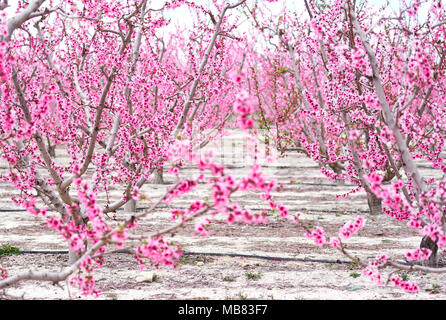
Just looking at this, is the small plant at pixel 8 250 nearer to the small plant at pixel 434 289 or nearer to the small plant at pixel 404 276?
the small plant at pixel 404 276

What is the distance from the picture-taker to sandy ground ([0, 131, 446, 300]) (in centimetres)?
582

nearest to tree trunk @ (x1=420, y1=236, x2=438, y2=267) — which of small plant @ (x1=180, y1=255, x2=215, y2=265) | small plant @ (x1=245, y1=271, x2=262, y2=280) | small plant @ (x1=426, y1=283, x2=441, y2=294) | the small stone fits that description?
small plant @ (x1=426, y1=283, x2=441, y2=294)

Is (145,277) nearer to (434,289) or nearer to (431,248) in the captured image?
(434,289)

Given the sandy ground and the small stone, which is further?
the small stone

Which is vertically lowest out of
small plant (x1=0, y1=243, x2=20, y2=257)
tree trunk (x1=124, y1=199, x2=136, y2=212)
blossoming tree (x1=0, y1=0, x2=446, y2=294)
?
small plant (x1=0, y1=243, x2=20, y2=257)

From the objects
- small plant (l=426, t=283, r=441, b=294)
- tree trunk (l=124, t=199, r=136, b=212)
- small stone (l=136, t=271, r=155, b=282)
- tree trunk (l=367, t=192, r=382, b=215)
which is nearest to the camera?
small plant (l=426, t=283, r=441, b=294)

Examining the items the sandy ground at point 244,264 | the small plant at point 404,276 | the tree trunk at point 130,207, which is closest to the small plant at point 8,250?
the sandy ground at point 244,264

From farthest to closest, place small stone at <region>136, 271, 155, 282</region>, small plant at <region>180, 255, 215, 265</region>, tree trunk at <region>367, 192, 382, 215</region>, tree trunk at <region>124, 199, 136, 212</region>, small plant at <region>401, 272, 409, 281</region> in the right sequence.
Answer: tree trunk at <region>124, 199, 136, 212</region> < tree trunk at <region>367, 192, 382, 215</region> < small plant at <region>180, 255, 215, 265</region> < small stone at <region>136, 271, 155, 282</region> < small plant at <region>401, 272, 409, 281</region>

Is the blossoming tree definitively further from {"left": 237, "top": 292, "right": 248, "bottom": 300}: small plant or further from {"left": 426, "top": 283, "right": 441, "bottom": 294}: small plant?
{"left": 237, "top": 292, "right": 248, "bottom": 300}: small plant

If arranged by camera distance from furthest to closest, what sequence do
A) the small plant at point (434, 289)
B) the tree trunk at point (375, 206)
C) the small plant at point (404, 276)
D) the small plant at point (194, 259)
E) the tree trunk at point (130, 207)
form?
the tree trunk at point (130, 207)
the tree trunk at point (375, 206)
the small plant at point (194, 259)
the small plant at point (404, 276)
the small plant at point (434, 289)

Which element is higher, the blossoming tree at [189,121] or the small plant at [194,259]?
the blossoming tree at [189,121]

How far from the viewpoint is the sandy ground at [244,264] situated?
19.1 ft

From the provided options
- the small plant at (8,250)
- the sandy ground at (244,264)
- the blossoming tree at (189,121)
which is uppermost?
the blossoming tree at (189,121)
